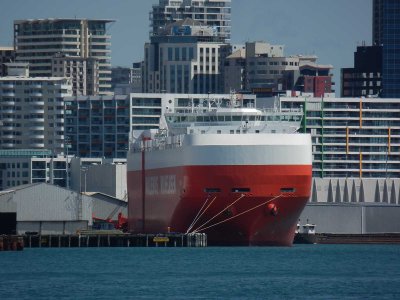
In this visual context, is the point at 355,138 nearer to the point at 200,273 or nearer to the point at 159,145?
the point at 159,145

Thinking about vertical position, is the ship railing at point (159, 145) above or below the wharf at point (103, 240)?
above

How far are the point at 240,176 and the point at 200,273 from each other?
67.8ft

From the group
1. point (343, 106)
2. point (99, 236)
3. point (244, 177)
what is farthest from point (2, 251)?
point (343, 106)

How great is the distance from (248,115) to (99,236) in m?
12.8

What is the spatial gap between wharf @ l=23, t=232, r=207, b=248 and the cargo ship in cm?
218

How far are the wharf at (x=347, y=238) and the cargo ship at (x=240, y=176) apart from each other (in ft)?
43.5

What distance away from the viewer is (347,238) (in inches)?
5541

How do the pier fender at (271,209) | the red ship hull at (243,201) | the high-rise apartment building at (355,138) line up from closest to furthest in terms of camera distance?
the red ship hull at (243,201) → the pier fender at (271,209) → the high-rise apartment building at (355,138)

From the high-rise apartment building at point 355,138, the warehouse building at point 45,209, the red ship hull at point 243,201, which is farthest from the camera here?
the high-rise apartment building at point 355,138

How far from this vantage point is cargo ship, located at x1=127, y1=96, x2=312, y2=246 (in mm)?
120312

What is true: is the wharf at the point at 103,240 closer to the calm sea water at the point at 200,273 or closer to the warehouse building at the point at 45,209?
the calm sea water at the point at 200,273

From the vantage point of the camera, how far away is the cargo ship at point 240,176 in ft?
395

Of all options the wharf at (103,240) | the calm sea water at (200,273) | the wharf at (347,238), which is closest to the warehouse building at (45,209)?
the wharf at (103,240)

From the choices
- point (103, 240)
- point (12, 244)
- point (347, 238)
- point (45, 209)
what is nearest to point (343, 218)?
point (347, 238)
